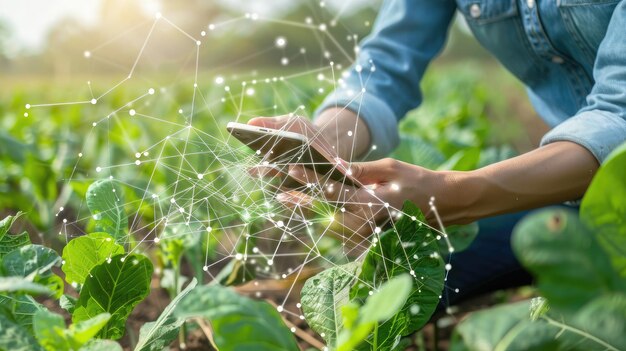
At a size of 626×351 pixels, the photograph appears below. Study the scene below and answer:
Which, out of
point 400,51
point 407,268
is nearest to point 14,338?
point 407,268

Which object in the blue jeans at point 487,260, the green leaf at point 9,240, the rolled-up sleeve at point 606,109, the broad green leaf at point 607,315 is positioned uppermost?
the broad green leaf at point 607,315

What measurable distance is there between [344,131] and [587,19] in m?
0.53

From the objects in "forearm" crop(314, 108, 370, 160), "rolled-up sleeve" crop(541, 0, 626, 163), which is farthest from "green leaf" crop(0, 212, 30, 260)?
"rolled-up sleeve" crop(541, 0, 626, 163)

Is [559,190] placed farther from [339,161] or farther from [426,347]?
[426,347]

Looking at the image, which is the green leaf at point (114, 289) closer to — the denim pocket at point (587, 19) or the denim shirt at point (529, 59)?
the denim shirt at point (529, 59)

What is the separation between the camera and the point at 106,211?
1254 mm

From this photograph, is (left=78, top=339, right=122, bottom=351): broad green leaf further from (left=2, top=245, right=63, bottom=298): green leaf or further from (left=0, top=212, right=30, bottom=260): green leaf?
(left=0, top=212, right=30, bottom=260): green leaf

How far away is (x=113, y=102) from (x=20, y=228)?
357 cm

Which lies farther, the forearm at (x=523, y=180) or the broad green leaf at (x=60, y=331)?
the forearm at (x=523, y=180)

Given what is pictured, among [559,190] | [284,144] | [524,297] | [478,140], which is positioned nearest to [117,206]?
[284,144]

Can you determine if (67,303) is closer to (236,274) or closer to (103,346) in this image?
(103,346)

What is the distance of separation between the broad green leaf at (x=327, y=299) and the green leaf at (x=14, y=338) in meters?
0.37

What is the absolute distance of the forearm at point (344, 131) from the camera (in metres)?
1.48
